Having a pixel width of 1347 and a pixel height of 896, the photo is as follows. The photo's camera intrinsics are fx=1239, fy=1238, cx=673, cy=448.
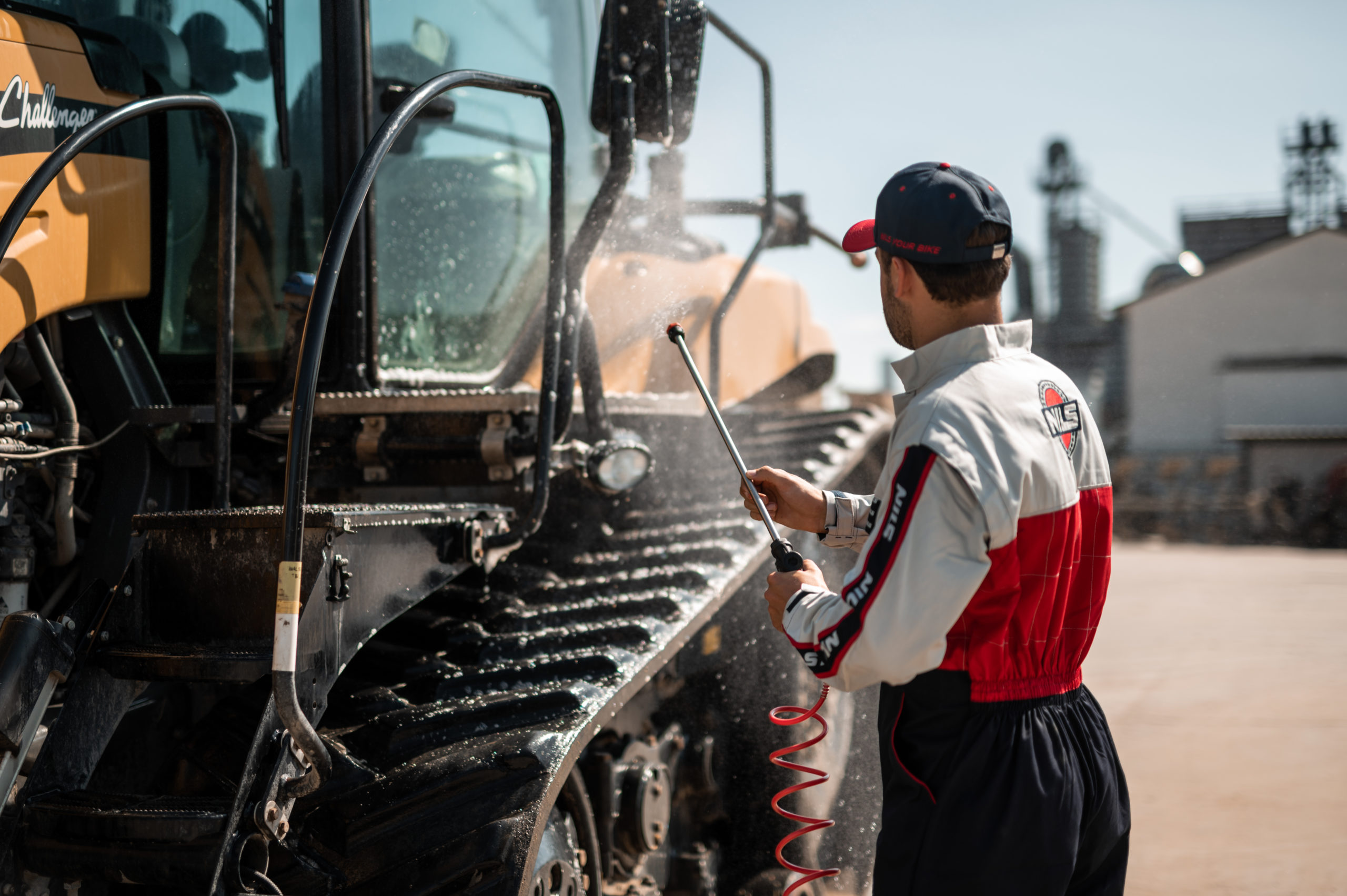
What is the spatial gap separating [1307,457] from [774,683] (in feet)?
77.3

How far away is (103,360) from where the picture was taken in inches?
109

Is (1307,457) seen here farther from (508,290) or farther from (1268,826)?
(508,290)

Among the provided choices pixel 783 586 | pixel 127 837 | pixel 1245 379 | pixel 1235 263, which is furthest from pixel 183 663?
pixel 1235 263

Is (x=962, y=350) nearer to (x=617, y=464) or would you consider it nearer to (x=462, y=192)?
(x=617, y=464)

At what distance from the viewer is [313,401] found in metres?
1.90

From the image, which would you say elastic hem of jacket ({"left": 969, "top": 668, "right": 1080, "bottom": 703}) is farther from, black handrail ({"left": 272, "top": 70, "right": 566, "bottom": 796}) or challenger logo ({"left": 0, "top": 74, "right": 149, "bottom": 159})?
challenger logo ({"left": 0, "top": 74, "right": 149, "bottom": 159})

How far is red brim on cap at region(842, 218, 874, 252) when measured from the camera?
6.57ft

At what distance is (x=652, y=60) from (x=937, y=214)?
1.34 meters

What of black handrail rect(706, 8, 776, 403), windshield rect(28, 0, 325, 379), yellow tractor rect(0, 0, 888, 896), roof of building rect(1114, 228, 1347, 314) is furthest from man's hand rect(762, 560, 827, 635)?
roof of building rect(1114, 228, 1347, 314)

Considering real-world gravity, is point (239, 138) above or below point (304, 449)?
above

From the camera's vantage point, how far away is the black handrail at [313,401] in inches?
73.0

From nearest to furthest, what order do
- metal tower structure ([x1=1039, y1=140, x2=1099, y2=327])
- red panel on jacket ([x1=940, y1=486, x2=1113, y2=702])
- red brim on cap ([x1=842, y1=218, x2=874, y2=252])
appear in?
red panel on jacket ([x1=940, y1=486, x2=1113, y2=702]) < red brim on cap ([x1=842, y1=218, x2=874, y2=252]) < metal tower structure ([x1=1039, y1=140, x2=1099, y2=327])

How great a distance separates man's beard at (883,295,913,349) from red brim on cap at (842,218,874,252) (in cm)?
12

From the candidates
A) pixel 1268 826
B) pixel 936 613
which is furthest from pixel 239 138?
pixel 1268 826
